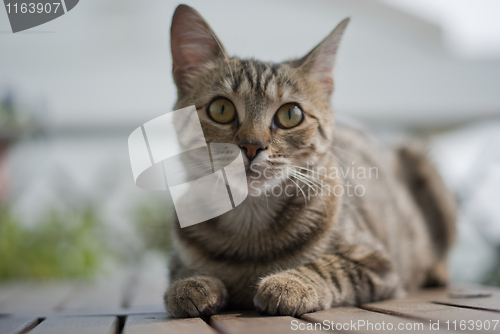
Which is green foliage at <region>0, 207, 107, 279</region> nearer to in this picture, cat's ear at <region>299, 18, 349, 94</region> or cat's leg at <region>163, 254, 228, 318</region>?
cat's leg at <region>163, 254, 228, 318</region>

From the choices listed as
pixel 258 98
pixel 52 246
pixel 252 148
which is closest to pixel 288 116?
pixel 258 98

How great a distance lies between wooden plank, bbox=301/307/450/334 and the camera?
32.2 inches

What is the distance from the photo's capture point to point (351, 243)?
4.39ft

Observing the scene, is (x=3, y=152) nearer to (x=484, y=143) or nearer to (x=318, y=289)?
(x=318, y=289)

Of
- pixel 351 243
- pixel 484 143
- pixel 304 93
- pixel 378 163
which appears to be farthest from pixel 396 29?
pixel 351 243

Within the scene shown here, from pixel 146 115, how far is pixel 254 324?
218cm

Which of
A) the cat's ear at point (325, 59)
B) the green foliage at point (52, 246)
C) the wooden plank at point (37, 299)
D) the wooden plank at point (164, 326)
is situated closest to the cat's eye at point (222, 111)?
the cat's ear at point (325, 59)

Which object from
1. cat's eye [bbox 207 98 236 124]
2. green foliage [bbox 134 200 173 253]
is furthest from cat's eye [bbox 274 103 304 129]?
green foliage [bbox 134 200 173 253]

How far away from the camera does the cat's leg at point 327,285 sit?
102 cm

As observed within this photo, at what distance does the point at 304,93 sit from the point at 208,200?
494 mm

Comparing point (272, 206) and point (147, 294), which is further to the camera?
point (147, 294)

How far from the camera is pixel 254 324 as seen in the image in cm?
89

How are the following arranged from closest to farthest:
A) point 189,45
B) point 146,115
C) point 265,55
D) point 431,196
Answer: point 189,45 → point 265,55 → point 431,196 → point 146,115

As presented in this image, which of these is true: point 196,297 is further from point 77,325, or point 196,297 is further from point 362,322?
point 362,322
